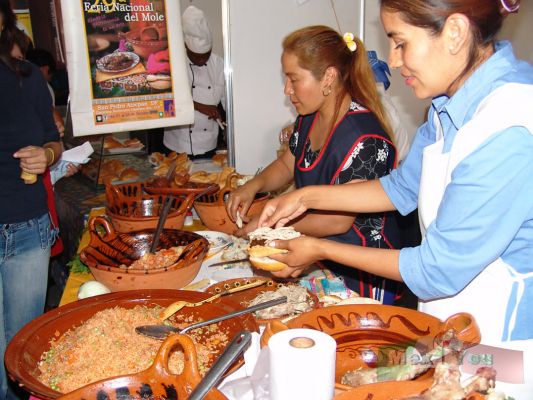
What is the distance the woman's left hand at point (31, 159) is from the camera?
2.07m

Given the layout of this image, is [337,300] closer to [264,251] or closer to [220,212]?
[264,251]

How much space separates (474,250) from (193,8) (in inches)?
107

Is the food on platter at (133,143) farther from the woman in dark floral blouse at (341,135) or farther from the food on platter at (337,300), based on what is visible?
the food on platter at (337,300)

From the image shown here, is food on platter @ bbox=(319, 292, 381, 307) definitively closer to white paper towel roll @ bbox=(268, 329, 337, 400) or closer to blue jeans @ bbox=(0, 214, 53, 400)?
white paper towel roll @ bbox=(268, 329, 337, 400)

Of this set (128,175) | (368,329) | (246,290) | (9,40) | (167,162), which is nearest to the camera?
(368,329)

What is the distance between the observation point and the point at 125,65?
279 cm

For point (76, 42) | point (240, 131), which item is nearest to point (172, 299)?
point (76, 42)

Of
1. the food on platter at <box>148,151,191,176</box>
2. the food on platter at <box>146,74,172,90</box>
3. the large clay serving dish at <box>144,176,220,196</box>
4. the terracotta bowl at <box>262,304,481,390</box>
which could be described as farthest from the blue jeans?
the terracotta bowl at <box>262,304,481,390</box>

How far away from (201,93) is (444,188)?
2601 millimetres

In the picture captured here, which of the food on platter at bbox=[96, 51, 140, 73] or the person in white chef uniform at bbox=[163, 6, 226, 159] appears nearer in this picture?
the food on platter at bbox=[96, 51, 140, 73]

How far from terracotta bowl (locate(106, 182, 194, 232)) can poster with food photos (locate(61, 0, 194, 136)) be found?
55cm

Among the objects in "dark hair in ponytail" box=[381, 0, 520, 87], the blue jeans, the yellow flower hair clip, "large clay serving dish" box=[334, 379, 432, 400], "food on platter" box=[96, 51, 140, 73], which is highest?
"dark hair in ponytail" box=[381, 0, 520, 87]

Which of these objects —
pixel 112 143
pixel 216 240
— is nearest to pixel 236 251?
pixel 216 240

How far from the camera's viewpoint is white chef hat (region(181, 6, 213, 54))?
10.8 ft
